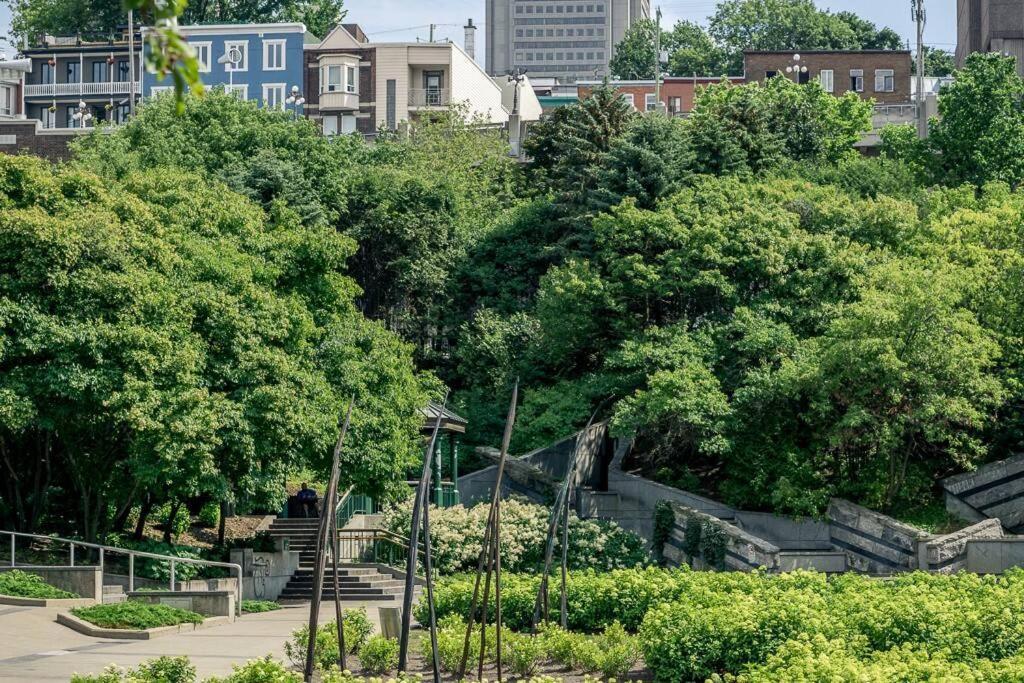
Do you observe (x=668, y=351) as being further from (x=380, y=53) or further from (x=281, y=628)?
(x=380, y=53)

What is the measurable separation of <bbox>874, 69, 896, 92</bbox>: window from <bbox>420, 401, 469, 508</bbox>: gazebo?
56879 millimetres

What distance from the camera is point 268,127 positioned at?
2281 inches

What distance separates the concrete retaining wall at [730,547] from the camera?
34.4m

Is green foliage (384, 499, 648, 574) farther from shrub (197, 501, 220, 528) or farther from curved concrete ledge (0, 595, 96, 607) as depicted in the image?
curved concrete ledge (0, 595, 96, 607)

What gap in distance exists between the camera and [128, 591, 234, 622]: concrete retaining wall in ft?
98.5

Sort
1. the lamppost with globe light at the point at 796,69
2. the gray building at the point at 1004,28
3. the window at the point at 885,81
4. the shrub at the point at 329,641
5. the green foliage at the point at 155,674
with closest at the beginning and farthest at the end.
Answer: the green foliage at the point at 155,674
the shrub at the point at 329,641
the gray building at the point at 1004,28
the lamppost with globe light at the point at 796,69
the window at the point at 885,81

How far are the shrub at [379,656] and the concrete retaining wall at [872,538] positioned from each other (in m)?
15.6

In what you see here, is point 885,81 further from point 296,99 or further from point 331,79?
point 296,99

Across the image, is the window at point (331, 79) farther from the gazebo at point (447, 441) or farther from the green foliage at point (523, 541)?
A: the green foliage at point (523, 541)

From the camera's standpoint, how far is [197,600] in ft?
98.9

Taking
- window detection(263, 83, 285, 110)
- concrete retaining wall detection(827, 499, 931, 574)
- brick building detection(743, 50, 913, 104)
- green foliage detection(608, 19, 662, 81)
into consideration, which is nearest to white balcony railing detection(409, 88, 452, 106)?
window detection(263, 83, 285, 110)

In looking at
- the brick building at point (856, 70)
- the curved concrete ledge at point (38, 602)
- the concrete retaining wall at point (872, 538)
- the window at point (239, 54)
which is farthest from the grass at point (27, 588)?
the brick building at point (856, 70)

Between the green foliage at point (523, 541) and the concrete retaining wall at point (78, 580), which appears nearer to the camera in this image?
the concrete retaining wall at point (78, 580)

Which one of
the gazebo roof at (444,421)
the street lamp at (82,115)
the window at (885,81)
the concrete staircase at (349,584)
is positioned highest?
the window at (885,81)
